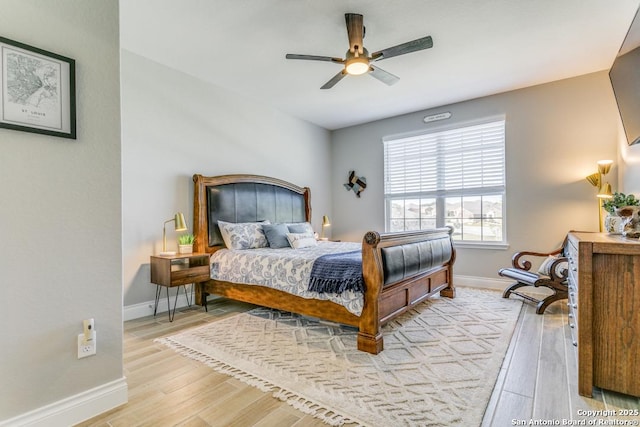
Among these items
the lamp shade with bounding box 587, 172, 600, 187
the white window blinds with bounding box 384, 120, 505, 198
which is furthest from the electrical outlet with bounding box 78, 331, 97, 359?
the lamp shade with bounding box 587, 172, 600, 187

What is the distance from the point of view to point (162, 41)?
3.10m

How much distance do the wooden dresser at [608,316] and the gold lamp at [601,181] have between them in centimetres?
235

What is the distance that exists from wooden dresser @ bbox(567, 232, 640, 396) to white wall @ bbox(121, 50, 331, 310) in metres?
3.74

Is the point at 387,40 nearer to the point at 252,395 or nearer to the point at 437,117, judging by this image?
the point at 437,117

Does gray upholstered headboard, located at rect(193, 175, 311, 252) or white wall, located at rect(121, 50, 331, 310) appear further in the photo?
gray upholstered headboard, located at rect(193, 175, 311, 252)

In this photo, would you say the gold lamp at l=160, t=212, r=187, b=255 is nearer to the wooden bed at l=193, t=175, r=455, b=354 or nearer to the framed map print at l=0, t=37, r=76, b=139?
the wooden bed at l=193, t=175, r=455, b=354

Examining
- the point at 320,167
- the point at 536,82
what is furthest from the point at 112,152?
the point at 536,82

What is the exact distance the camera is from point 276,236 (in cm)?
400

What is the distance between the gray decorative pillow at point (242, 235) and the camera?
3.78m

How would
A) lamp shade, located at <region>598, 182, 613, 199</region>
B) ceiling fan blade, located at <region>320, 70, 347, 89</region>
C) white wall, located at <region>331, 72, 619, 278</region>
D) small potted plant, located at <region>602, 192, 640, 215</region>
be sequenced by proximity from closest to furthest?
1. small potted plant, located at <region>602, 192, 640, 215</region>
2. ceiling fan blade, located at <region>320, 70, 347, 89</region>
3. lamp shade, located at <region>598, 182, 613, 199</region>
4. white wall, located at <region>331, 72, 619, 278</region>

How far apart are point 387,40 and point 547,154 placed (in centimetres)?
278

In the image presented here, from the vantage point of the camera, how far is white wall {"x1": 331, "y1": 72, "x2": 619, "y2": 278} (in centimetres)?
386

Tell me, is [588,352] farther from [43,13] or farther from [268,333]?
[43,13]

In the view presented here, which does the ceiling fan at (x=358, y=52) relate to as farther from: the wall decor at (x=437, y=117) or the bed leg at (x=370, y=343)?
the wall decor at (x=437, y=117)
